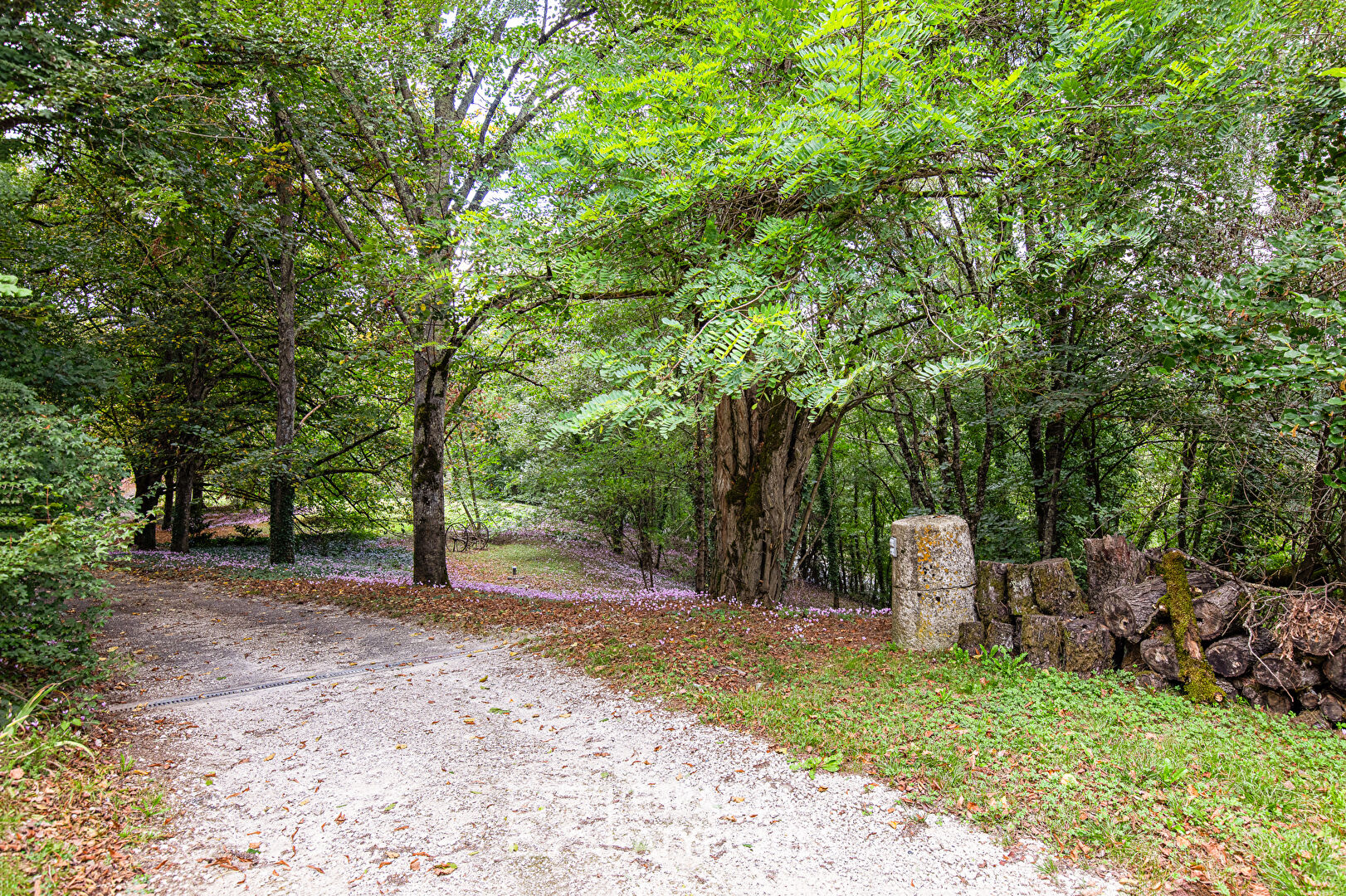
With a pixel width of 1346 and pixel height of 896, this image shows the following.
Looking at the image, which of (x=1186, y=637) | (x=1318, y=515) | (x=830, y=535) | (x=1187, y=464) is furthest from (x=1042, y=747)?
(x=830, y=535)

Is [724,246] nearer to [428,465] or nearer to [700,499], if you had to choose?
[700,499]

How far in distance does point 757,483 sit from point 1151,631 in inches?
168

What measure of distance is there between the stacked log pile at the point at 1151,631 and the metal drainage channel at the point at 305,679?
16.1 feet

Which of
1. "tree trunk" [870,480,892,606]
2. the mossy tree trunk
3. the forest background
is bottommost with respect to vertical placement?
"tree trunk" [870,480,892,606]

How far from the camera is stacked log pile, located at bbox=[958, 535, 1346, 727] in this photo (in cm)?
423

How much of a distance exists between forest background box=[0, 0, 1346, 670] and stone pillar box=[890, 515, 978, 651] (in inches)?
63.1

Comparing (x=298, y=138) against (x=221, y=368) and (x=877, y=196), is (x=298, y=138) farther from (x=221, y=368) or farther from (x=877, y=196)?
(x=877, y=196)

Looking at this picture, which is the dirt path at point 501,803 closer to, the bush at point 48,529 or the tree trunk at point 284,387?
the bush at point 48,529

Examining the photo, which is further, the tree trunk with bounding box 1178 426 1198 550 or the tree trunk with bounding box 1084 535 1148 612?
the tree trunk with bounding box 1178 426 1198 550

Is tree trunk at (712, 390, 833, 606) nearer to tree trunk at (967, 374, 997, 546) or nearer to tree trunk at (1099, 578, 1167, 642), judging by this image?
tree trunk at (967, 374, 997, 546)

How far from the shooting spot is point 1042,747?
3.81 metres

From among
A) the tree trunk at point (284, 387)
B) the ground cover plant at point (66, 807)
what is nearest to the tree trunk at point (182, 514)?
the tree trunk at point (284, 387)

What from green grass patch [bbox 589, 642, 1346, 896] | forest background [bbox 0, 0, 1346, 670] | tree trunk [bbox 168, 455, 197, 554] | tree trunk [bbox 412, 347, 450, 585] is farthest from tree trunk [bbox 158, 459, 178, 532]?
green grass patch [bbox 589, 642, 1346, 896]

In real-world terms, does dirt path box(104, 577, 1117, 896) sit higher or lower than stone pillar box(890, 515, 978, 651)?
lower
